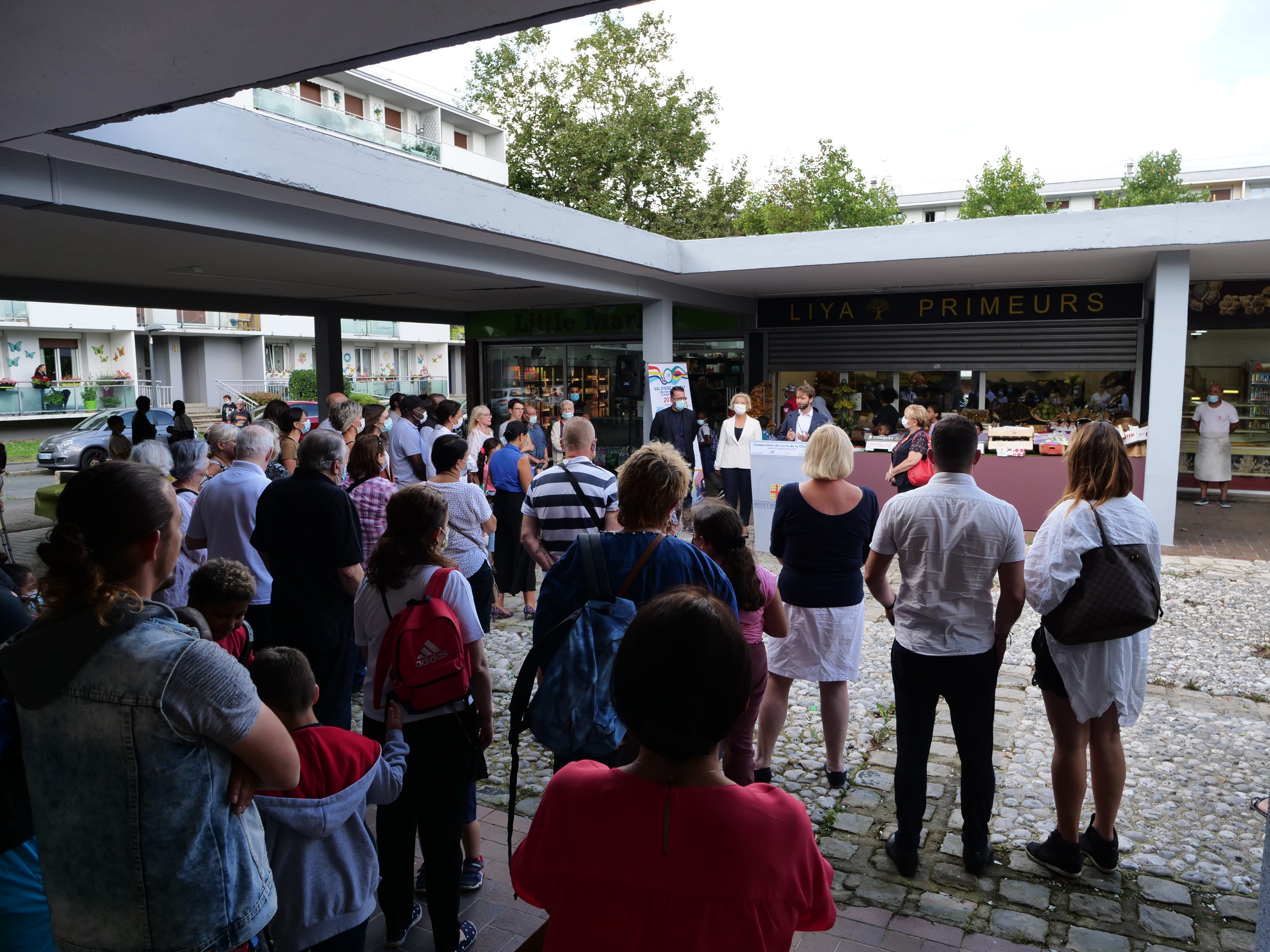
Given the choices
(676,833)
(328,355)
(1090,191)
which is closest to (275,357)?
(328,355)

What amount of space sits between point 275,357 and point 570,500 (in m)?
44.4

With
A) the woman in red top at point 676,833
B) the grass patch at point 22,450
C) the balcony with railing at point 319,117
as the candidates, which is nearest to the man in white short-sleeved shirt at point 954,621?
the woman in red top at point 676,833

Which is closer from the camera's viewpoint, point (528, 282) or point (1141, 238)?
point (1141, 238)

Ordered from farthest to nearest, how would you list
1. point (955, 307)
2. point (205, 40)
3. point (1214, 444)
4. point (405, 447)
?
point (955, 307)
point (1214, 444)
point (405, 447)
point (205, 40)

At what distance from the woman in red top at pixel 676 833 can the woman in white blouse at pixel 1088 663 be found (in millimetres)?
2368

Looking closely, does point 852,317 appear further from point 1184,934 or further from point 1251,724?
point 1184,934

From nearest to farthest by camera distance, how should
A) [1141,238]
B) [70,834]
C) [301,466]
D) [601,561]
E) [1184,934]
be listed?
[70,834], [601,561], [1184,934], [301,466], [1141,238]

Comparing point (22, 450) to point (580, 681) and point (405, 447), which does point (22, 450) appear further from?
point (580, 681)

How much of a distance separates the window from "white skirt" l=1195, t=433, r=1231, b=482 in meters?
40.6

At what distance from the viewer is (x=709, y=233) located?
3391 centimetres

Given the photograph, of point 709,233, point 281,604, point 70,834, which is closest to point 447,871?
point 70,834

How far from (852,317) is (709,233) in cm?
2002

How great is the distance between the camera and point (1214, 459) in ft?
41.4

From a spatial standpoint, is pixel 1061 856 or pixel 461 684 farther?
pixel 1061 856
